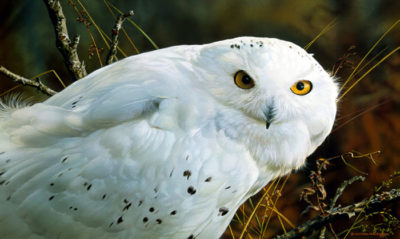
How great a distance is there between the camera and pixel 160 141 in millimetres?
780

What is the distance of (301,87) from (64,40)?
570 millimetres

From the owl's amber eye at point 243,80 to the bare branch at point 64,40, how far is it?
17.1 inches

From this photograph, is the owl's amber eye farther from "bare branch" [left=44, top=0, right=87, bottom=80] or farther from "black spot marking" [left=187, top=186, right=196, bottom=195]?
"bare branch" [left=44, top=0, right=87, bottom=80]

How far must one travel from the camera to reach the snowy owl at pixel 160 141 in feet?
2.52

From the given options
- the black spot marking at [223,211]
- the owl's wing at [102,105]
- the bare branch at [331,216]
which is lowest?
the bare branch at [331,216]

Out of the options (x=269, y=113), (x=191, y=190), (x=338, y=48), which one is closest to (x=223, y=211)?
(x=191, y=190)

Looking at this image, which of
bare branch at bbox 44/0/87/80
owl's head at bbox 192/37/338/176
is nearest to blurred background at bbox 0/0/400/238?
bare branch at bbox 44/0/87/80

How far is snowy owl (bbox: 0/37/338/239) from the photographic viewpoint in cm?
77

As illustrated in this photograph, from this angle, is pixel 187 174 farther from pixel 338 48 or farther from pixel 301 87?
pixel 338 48

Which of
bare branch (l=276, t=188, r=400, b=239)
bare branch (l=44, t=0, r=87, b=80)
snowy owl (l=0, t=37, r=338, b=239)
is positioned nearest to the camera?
snowy owl (l=0, t=37, r=338, b=239)

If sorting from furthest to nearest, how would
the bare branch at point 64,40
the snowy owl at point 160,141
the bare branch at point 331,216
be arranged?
the bare branch at point 64,40
the bare branch at point 331,216
the snowy owl at point 160,141

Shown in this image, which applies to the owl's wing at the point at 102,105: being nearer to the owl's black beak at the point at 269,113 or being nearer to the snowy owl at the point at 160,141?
the snowy owl at the point at 160,141

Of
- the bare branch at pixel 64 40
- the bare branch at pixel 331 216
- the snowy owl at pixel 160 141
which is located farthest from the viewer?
the bare branch at pixel 64 40

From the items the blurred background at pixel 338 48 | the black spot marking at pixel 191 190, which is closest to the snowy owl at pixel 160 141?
the black spot marking at pixel 191 190
